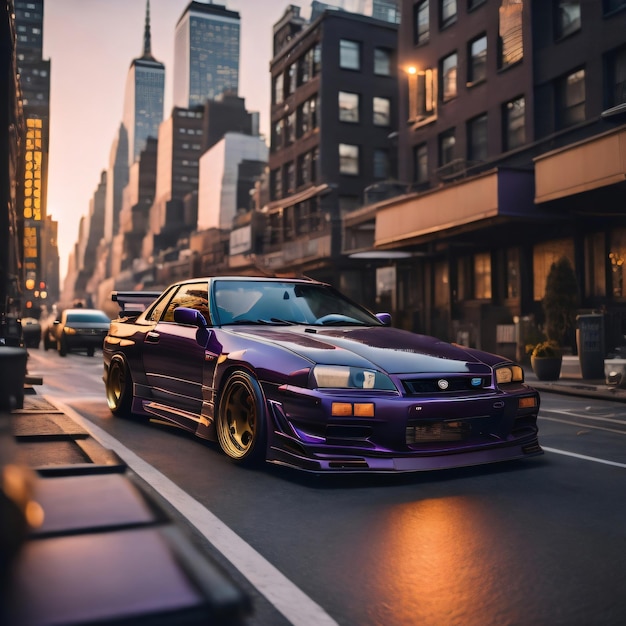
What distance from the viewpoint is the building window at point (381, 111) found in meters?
45.9

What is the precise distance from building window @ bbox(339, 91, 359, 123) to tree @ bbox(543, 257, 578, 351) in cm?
2751

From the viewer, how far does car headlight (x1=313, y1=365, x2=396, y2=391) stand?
16.9ft

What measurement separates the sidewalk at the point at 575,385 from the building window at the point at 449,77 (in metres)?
15.1

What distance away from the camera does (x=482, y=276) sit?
28875mm

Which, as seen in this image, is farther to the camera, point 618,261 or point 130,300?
point 618,261

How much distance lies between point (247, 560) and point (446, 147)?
93.4 ft

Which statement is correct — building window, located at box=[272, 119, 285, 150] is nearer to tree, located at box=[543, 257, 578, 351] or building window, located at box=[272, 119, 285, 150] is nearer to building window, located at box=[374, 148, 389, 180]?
building window, located at box=[374, 148, 389, 180]

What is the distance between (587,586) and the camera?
3256mm

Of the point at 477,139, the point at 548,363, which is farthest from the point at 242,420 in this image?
the point at 477,139

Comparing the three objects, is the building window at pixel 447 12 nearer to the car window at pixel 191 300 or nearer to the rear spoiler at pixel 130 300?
the rear spoiler at pixel 130 300

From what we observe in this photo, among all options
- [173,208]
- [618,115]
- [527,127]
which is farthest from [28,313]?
[173,208]

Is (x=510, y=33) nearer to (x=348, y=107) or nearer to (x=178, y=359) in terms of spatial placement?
(x=348, y=107)

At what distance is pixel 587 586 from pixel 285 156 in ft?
160

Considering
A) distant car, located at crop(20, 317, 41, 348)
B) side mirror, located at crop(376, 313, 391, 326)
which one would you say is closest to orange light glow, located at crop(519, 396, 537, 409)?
side mirror, located at crop(376, 313, 391, 326)
